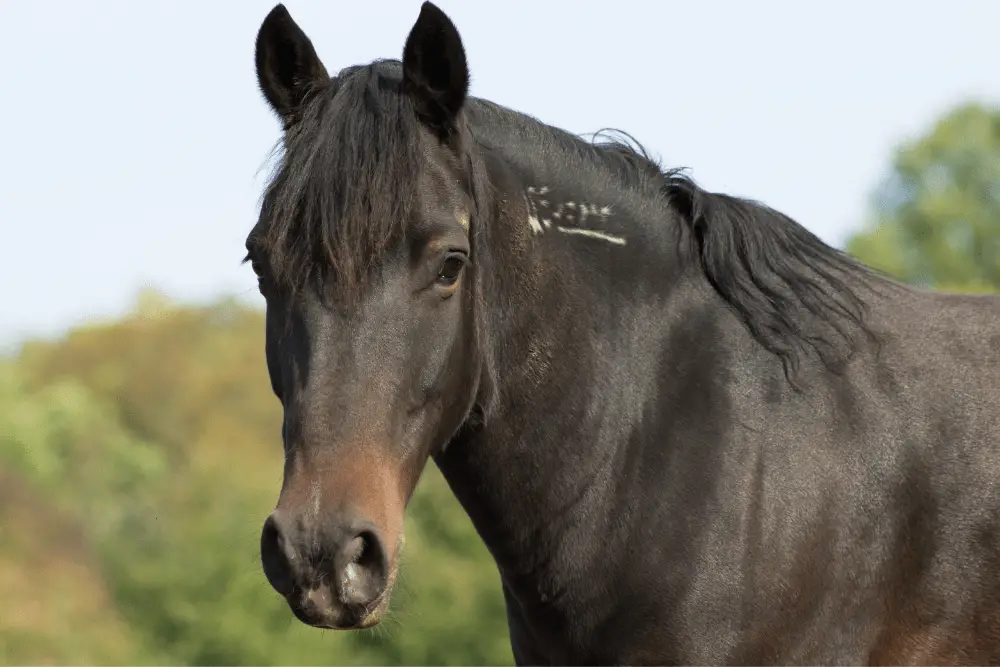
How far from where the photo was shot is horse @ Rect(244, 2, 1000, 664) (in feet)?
12.6

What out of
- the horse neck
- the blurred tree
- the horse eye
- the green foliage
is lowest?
the green foliage

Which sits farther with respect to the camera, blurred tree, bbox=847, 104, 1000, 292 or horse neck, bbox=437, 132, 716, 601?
blurred tree, bbox=847, 104, 1000, 292

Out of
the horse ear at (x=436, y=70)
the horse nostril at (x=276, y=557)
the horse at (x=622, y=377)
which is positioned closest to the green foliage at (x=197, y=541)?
the horse at (x=622, y=377)

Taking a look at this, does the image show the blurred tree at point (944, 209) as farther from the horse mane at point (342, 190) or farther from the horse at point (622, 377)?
the horse mane at point (342, 190)

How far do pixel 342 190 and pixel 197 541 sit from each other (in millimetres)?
22678

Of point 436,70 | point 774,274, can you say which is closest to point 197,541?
point 774,274

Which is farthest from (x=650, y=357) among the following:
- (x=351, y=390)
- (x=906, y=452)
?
(x=351, y=390)

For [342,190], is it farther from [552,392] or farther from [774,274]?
[774,274]

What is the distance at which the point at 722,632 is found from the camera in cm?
409

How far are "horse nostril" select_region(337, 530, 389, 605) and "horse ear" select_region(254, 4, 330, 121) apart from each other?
1739 millimetres

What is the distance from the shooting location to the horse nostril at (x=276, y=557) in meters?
3.38

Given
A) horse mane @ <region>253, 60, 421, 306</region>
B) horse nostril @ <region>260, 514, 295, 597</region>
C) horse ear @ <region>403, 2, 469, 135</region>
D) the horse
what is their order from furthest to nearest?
horse ear @ <region>403, 2, 469, 135</region> → the horse → horse mane @ <region>253, 60, 421, 306</region> → horse nostril @ <region>260, 514, 295, 597</region>

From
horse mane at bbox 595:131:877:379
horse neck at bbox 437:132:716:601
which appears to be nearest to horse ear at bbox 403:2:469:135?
horse neck at bbox 437:132:716:601

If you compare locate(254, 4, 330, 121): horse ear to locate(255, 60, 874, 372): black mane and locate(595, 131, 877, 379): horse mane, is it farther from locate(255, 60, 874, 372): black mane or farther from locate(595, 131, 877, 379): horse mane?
locate(595, 131, 877, 379): horse mane
